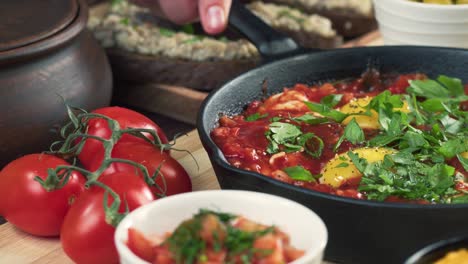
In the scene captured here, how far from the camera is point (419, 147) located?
3293mm

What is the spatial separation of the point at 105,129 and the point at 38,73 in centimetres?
67

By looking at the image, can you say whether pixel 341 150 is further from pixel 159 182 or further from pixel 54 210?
pixel 54 210

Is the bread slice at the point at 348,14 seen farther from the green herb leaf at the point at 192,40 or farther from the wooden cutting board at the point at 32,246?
the wooden cutting board at the point at 32,246

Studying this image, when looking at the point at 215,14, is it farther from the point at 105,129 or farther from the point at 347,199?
the point at 347,199

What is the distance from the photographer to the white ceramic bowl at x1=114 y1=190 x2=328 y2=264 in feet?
8.46

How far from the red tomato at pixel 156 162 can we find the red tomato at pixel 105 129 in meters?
0.06

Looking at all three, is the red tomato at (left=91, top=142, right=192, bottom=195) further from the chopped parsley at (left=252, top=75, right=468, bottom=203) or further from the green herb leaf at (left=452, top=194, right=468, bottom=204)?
the green herb leaf at (left=452, top=194, right=468, bottom=204)

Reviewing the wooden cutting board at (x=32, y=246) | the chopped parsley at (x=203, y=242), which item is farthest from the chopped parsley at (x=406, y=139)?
the chopped parsley at (x=203, y=242)

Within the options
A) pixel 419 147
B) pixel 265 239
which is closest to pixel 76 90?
pixel 419 147

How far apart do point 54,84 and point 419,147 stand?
1.77 metres

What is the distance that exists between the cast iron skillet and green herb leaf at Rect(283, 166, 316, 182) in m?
0.22

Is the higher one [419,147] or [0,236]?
[419,147]

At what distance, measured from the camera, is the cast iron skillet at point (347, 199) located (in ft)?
9.03

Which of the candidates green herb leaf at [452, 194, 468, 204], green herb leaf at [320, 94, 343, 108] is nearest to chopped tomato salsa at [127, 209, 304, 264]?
green herb leaf at [452, 194, 468, 204]
